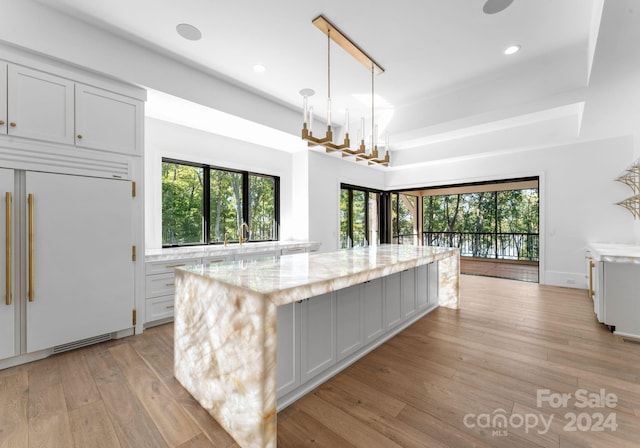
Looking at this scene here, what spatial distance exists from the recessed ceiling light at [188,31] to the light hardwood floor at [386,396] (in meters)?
2.99

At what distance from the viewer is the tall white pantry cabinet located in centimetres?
223

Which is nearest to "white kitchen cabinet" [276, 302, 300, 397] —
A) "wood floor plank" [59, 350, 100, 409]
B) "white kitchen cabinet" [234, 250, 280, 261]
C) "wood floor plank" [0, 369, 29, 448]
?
"wood floor plank" [59, 350, 100, 409]

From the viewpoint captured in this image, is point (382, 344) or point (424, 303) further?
point (424, 303)

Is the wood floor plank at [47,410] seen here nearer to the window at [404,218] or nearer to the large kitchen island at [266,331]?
the large kitchen island at [266,331]

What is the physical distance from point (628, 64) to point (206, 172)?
4.94 m

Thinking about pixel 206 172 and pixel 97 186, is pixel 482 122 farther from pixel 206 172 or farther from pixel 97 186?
pixel 97 186

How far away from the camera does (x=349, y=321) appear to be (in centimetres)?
230

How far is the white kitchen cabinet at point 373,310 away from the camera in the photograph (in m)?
2.49

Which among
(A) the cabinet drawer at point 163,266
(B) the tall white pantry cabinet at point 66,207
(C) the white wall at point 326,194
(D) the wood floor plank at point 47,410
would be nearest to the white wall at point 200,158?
(C) the white wall at point 326,194

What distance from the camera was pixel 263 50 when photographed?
9.70 ft

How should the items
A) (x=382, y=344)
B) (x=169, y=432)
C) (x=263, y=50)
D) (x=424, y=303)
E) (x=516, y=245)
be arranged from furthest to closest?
1. (x=516, y=245)
2. (x=424, y=303)
3. (x=263, y=50)
4. (x=382, y=344)
5. (x=169, y=432)

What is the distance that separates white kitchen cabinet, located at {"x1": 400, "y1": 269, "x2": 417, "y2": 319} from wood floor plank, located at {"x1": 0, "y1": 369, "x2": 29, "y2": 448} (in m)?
2.96

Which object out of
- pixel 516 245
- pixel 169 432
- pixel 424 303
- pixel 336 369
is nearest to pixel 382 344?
pixel 336 369

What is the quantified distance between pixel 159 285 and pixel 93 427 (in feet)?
5.61
